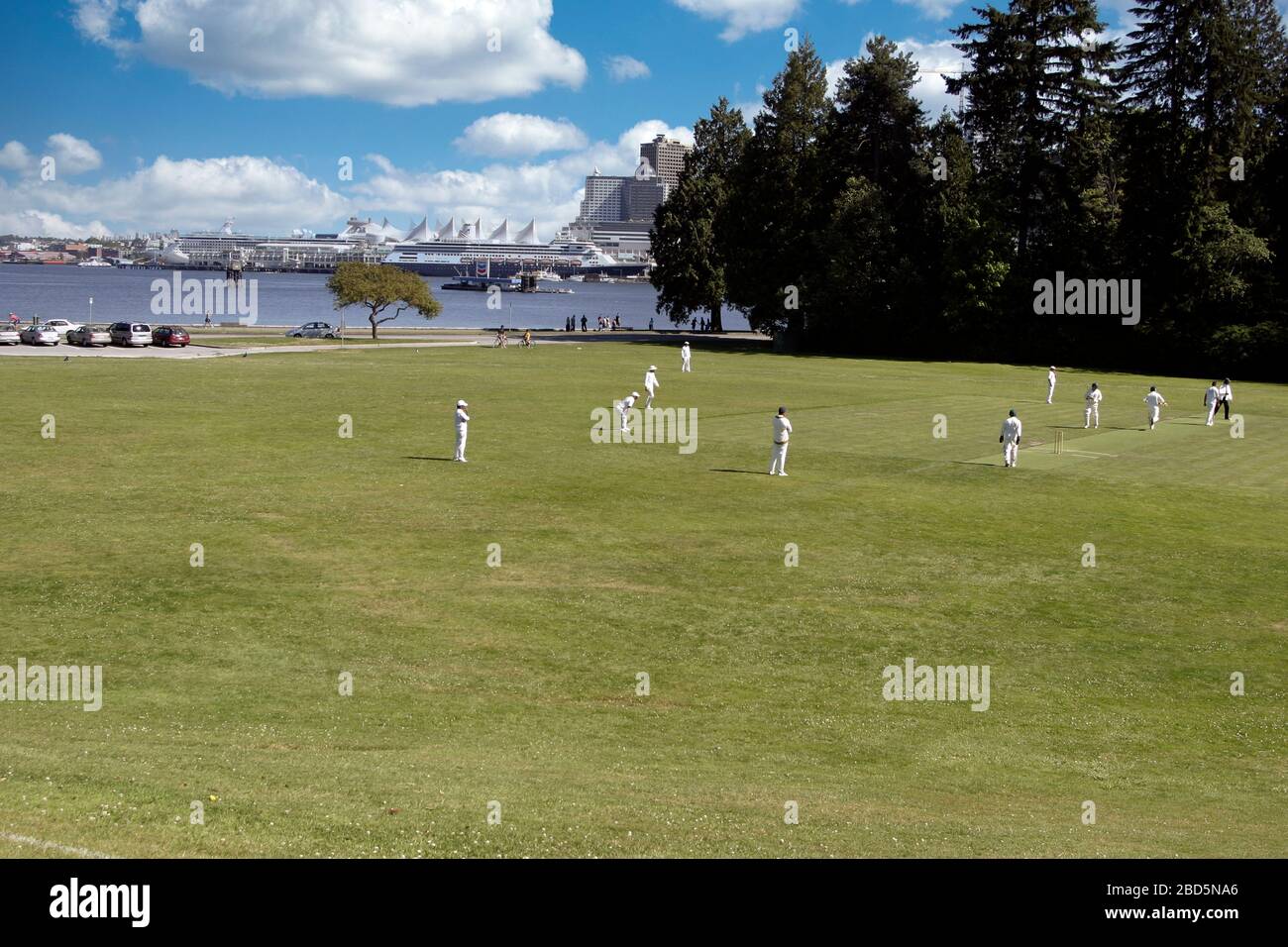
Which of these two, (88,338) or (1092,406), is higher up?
(88,338)

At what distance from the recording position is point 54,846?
1030 centimetres

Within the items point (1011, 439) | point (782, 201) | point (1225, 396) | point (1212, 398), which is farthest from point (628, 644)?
point (782, 201)

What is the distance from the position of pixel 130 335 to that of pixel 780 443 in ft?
212

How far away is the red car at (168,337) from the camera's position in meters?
85.6

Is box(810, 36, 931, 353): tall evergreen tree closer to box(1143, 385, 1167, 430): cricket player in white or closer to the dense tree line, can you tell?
the dense tree line

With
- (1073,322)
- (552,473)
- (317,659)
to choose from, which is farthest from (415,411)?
(1073,322)

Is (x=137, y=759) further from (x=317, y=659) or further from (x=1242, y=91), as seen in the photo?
(x=1242, y=91)

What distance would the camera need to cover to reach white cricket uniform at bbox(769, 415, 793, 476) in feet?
118

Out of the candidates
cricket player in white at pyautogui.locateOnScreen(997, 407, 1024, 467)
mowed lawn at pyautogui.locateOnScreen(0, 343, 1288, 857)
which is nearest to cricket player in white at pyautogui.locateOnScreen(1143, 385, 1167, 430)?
mowed lawn at pyautogui.locateOnScreen(0, 343, 1288, 857)

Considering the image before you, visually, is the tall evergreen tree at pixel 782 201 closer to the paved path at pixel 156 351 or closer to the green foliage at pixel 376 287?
the green foliage at pixel 376 287

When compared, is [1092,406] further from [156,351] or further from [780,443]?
[156,351]

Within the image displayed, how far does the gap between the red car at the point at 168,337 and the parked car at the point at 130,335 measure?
51 cm

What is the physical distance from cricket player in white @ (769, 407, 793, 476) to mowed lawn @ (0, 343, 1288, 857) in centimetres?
61

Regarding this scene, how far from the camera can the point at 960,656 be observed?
66.4ft
